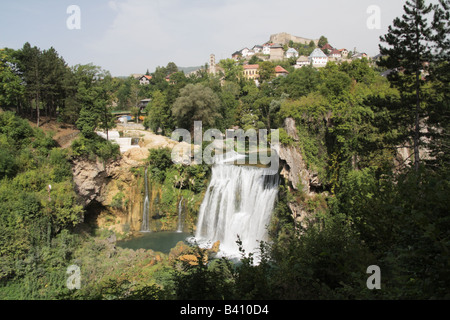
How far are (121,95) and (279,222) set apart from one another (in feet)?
176

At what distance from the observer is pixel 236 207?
71.1 feet

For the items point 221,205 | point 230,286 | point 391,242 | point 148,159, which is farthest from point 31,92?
point 391,242

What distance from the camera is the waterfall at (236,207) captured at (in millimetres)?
19781

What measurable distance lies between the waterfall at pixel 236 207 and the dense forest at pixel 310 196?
1143mm

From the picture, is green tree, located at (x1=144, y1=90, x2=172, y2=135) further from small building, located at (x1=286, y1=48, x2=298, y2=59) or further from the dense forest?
small building, located at (x1=286, y1=48, x2=298, y2=59)

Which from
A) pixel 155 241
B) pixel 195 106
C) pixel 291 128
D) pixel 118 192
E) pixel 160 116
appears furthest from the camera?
pixel 160 116

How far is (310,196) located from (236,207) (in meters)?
6.26

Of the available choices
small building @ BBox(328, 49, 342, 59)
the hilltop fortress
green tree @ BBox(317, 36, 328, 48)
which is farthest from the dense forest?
the hilltop fortress

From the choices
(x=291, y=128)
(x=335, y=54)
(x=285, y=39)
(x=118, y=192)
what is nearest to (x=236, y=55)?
(x=285, y=39)

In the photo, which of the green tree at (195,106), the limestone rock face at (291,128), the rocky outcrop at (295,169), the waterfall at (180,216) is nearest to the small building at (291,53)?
the green tree at (195,106)

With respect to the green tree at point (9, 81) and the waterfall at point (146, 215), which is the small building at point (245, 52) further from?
the waterfall at point (146, 215)

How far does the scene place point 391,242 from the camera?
7316 millimetres

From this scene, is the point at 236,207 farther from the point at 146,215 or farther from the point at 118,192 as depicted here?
the point at 118,192

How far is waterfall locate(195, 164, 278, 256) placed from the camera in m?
19.8
